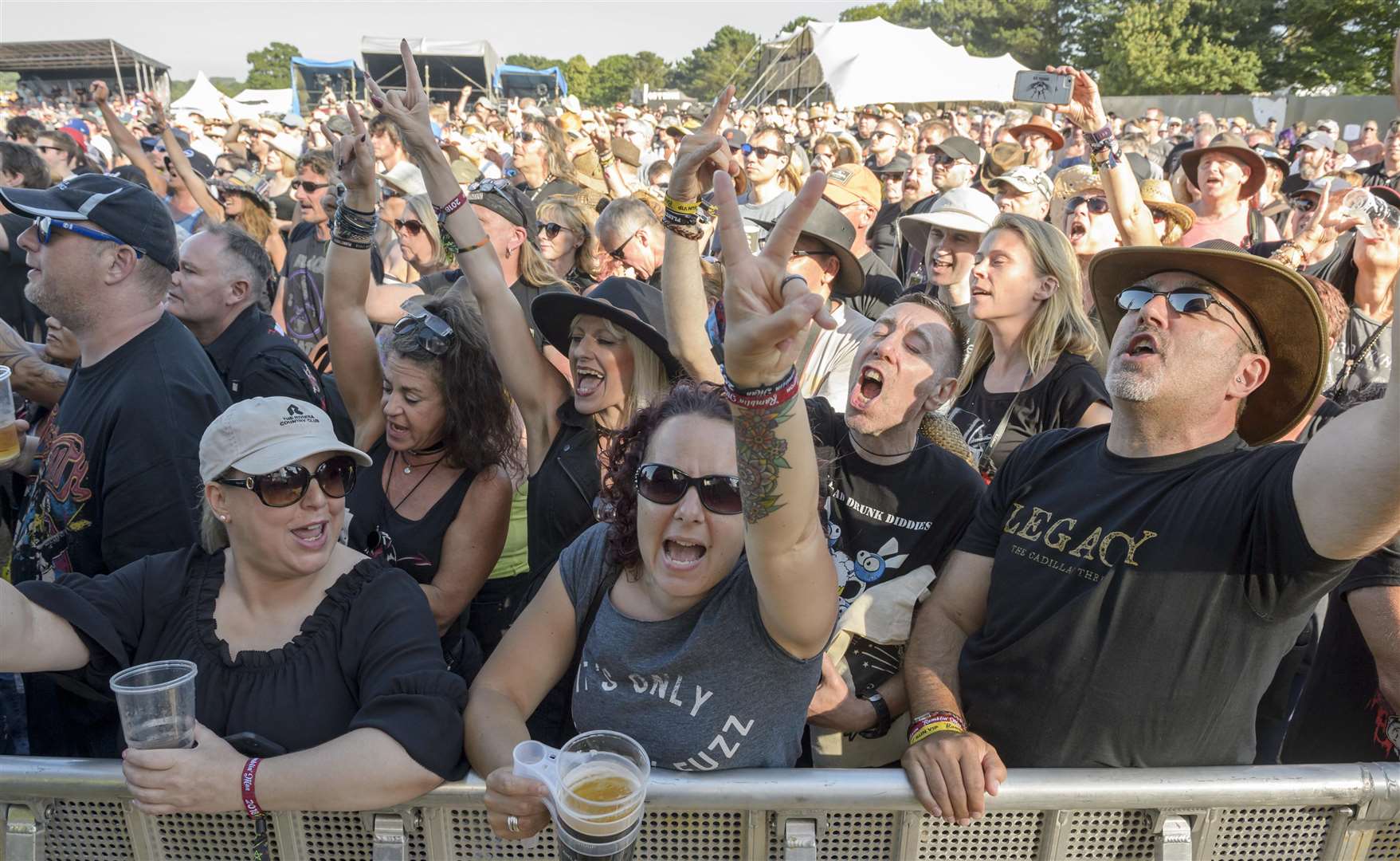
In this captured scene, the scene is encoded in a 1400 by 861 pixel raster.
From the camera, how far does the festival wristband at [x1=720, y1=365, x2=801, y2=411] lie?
1486mm

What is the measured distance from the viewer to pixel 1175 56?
127ft

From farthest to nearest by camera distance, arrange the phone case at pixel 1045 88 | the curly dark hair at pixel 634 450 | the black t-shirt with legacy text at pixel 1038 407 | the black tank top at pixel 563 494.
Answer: the phone case at pixel 1045 88
the black t-shirt with legacy text at pixel 1038 407
the black tank top at pixel 563 494
the curly dark hair at pixel 634 450

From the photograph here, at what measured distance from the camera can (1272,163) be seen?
297 inches

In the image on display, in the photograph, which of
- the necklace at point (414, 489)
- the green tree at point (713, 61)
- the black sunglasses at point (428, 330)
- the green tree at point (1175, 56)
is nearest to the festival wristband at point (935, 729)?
the necklace at point (414, 489)

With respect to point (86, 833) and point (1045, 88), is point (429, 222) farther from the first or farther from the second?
point (86, 833)

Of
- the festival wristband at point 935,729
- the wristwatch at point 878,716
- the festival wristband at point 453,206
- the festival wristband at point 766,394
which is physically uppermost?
the festival wristband at point 453,206

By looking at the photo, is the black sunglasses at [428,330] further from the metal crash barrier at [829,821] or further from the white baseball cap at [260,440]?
the metal crash barrier at [829,821]

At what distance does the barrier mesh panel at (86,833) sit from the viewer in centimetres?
183

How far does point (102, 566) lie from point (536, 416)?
1336 mm

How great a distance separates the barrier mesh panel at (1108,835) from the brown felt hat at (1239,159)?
586 centimetres

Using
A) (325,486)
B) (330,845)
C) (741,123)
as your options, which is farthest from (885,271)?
(741,123)

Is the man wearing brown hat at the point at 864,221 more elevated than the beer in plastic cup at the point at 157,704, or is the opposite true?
the man wearing brown hat at the point at 864,221

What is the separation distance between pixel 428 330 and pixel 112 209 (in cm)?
106

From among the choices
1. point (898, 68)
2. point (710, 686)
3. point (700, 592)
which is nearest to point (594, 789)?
point (710, 686)
